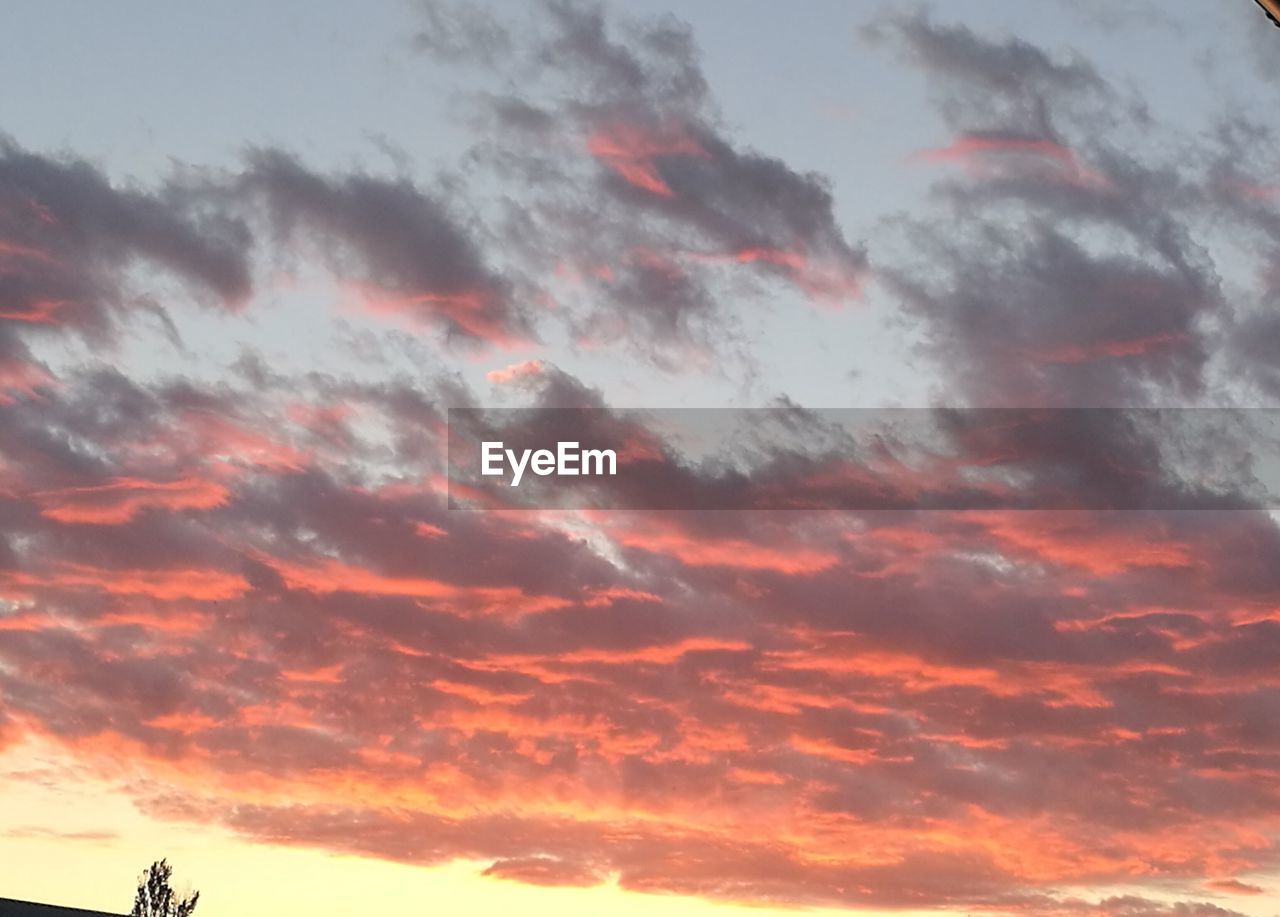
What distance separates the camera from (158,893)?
140875 millimetres

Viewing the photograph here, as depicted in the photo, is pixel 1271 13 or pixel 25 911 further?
pixel 25 911

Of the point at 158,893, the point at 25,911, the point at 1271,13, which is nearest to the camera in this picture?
the point at 1271,13

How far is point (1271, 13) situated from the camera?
27531mm

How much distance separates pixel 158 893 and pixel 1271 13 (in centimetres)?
13464

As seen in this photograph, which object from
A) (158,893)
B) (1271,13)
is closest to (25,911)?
(158,893)

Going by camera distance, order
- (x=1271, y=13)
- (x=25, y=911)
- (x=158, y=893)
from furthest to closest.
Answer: (x=158, y=893)
(x=25, y=911)
(x=1271, y=13)

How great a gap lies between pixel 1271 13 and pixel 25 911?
3789 inches

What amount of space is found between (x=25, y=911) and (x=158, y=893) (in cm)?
4216

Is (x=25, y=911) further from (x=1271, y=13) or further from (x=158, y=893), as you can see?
(x=1271, y=13)

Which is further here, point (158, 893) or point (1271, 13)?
point (158, 893)

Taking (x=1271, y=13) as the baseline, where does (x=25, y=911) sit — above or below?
below
